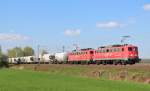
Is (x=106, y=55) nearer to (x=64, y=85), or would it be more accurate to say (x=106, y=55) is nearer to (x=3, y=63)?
(x=3, y=63)

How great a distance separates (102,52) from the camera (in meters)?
76.5

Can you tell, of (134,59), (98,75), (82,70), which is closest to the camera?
(98,75)

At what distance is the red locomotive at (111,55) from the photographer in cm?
6822

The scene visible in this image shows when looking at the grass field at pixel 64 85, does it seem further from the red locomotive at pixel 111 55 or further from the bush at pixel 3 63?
the bush at pixel 3 63

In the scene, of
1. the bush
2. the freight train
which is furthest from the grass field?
the bush

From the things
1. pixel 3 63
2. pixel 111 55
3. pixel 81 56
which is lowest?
pixel 3 63

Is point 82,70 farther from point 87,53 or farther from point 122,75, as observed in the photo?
point 87,53

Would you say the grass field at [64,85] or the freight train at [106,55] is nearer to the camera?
the grass field at [64,85]

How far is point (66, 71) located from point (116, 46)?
12.1 m

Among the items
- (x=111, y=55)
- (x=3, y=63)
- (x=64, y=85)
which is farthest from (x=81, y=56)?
(x=64, y=85)

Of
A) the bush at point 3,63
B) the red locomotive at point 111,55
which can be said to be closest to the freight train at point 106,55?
the red locomotive at point 111,55

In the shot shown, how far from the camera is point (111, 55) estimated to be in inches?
2832

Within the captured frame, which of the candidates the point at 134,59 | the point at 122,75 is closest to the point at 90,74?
the point at 122,75

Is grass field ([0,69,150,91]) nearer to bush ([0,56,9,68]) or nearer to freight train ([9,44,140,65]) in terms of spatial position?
freight train ([9,44,140,65])
